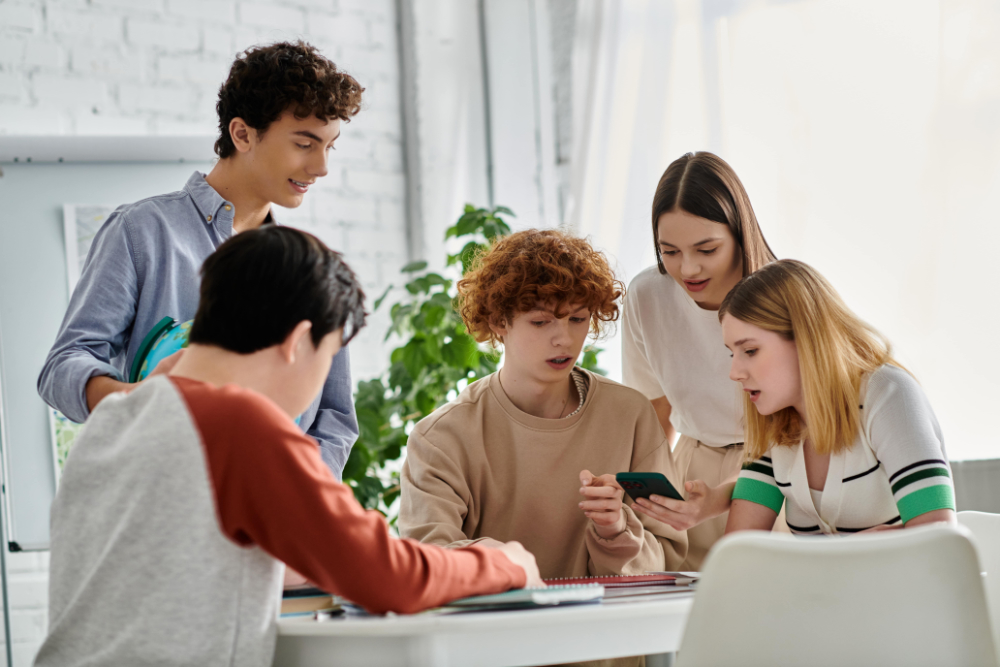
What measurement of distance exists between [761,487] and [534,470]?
1.42 feet

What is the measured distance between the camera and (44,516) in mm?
2508

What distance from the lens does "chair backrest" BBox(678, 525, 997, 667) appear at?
0.90 metres

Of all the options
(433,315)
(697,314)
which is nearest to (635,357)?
(697,314)

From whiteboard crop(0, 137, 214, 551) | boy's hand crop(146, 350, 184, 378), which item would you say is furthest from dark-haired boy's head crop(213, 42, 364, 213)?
whiteboard crop(0, 137, 214, 551)

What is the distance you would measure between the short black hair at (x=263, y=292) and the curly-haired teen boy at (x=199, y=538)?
0.08 m

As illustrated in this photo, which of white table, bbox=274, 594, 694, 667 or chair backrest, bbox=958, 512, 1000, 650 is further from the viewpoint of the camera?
chair backrest, bbox=958, 512, 1000, 650

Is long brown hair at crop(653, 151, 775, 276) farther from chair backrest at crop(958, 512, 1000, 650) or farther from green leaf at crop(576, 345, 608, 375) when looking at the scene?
green leaf at crop(576, 345, 608, 375)

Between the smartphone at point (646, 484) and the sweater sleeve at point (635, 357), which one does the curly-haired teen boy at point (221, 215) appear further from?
the sweater sleeve at point (635, 357)

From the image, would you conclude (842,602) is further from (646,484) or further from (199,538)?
(199,538)

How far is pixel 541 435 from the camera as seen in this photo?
1.72m

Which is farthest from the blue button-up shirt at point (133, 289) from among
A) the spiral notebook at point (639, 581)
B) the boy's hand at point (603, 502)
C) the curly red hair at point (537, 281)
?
the spiral notebook at point (639, 581)

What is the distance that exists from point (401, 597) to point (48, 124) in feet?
7.93

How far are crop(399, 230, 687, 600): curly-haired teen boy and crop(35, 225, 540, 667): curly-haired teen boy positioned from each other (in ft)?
1.87

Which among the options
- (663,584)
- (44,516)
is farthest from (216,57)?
(663,584)
